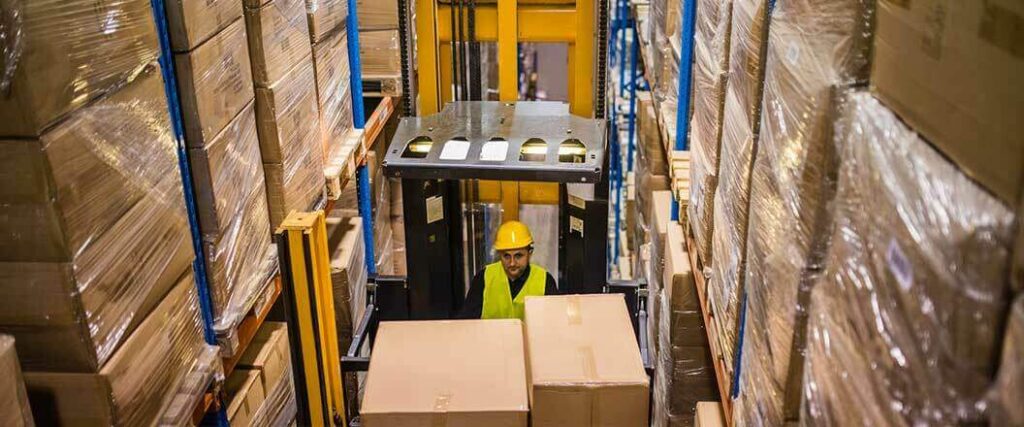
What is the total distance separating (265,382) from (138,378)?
50.6 inches

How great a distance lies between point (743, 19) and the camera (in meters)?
2.61

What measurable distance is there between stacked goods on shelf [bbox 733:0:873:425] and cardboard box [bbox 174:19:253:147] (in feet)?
5.66

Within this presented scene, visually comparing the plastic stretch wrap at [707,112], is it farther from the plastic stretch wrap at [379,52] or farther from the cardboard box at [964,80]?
the plastic stretch wrap at [379,52]

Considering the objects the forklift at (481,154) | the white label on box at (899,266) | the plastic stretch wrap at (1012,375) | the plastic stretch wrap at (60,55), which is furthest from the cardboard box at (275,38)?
the plastic stretch wrap at (1012,375)

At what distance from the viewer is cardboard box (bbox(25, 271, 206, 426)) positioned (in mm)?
2367

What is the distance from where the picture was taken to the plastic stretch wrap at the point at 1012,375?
905mm

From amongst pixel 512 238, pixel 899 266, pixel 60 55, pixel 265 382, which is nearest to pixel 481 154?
pixel 512 238

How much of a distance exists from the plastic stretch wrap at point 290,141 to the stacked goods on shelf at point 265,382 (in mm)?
574

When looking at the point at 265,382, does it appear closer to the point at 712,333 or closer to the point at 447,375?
the point at 447,375

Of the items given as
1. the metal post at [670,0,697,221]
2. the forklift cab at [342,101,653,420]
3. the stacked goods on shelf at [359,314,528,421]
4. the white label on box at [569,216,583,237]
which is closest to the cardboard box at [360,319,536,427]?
the stacked goods on shelf at [359,314,528,421]

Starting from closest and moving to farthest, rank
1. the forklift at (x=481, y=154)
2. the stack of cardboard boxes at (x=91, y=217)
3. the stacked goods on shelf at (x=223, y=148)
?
the stack of cardboard boxes at (x=91, y=217), the stacked goods on shelf at (x=223, y=148), the forklift at (x=481, y=154)

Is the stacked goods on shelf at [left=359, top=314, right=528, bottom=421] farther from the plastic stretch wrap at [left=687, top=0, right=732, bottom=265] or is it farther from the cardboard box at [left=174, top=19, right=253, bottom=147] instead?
the cardboard box at [left=174, top=19, right=253, bottom=147]

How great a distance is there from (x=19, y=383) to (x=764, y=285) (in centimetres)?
176

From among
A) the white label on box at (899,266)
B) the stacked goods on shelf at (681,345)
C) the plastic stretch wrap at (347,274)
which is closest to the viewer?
the white label on box at (899,266)
